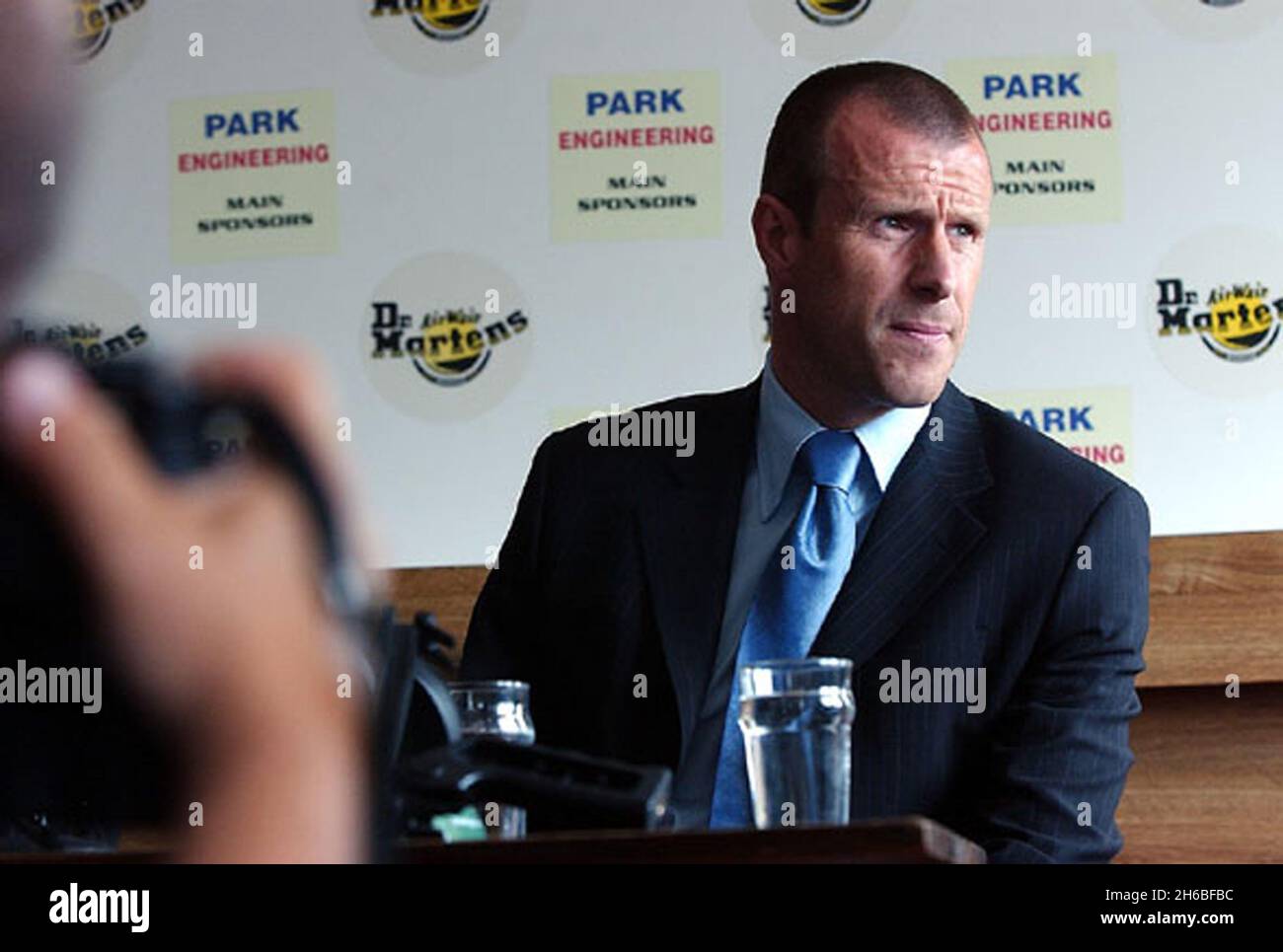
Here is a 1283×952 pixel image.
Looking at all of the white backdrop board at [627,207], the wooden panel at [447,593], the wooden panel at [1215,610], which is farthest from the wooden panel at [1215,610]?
the wooden panel at [447,593]

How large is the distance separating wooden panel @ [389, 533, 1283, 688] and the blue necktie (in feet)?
3.42

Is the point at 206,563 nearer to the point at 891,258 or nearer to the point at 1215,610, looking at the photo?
the point at 891,258

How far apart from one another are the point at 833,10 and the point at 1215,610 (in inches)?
49.1

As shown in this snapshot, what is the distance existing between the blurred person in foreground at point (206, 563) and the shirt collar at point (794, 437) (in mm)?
1605

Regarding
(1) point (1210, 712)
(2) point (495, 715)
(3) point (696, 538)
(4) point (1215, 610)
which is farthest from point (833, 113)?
(1) point (1210, 712)

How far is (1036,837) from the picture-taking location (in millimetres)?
1598

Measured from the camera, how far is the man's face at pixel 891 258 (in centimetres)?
195

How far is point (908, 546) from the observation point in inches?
70.8

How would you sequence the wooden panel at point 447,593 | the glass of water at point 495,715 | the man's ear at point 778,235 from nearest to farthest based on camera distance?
the glass of water at point 495,715
the man's ear at point 778,235
the wooden panel at point 447,593

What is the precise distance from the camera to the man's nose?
196 centimetres

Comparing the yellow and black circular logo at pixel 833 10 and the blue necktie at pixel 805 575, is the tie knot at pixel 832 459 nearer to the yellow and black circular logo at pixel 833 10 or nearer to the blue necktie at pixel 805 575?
the blue necktie at pixel 805 575
